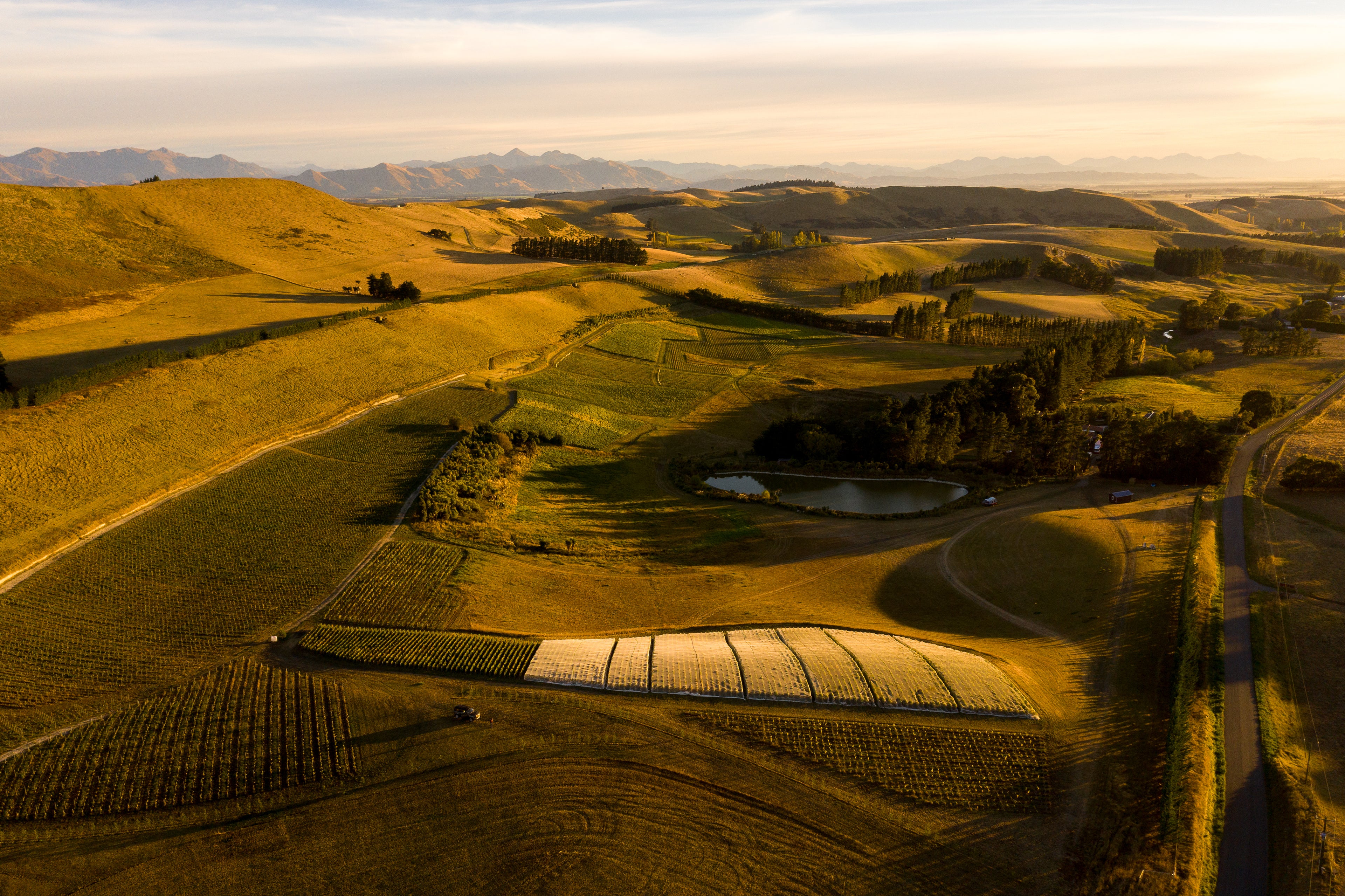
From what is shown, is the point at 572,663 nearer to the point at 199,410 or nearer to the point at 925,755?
the point at 925,755

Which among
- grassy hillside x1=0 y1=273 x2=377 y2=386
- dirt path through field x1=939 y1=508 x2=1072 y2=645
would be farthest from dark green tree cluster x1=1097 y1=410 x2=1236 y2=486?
grassy hillside x1=0 y1=273 x2=377 y2=386

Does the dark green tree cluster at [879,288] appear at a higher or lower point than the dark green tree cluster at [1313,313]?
higher

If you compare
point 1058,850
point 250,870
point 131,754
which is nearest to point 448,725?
point 250,870

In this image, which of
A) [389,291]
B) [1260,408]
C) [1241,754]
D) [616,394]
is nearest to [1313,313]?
[1260,408]

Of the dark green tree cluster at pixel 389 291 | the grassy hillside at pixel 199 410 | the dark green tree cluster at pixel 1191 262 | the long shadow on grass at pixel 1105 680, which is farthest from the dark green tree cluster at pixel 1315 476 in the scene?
the dark green tree cluster at pixel 1191 262

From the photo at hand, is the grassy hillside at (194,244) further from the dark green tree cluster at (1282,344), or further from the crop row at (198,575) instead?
the dark green tree cluster at (1282,344)

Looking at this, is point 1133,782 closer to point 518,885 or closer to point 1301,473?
point 518,885
